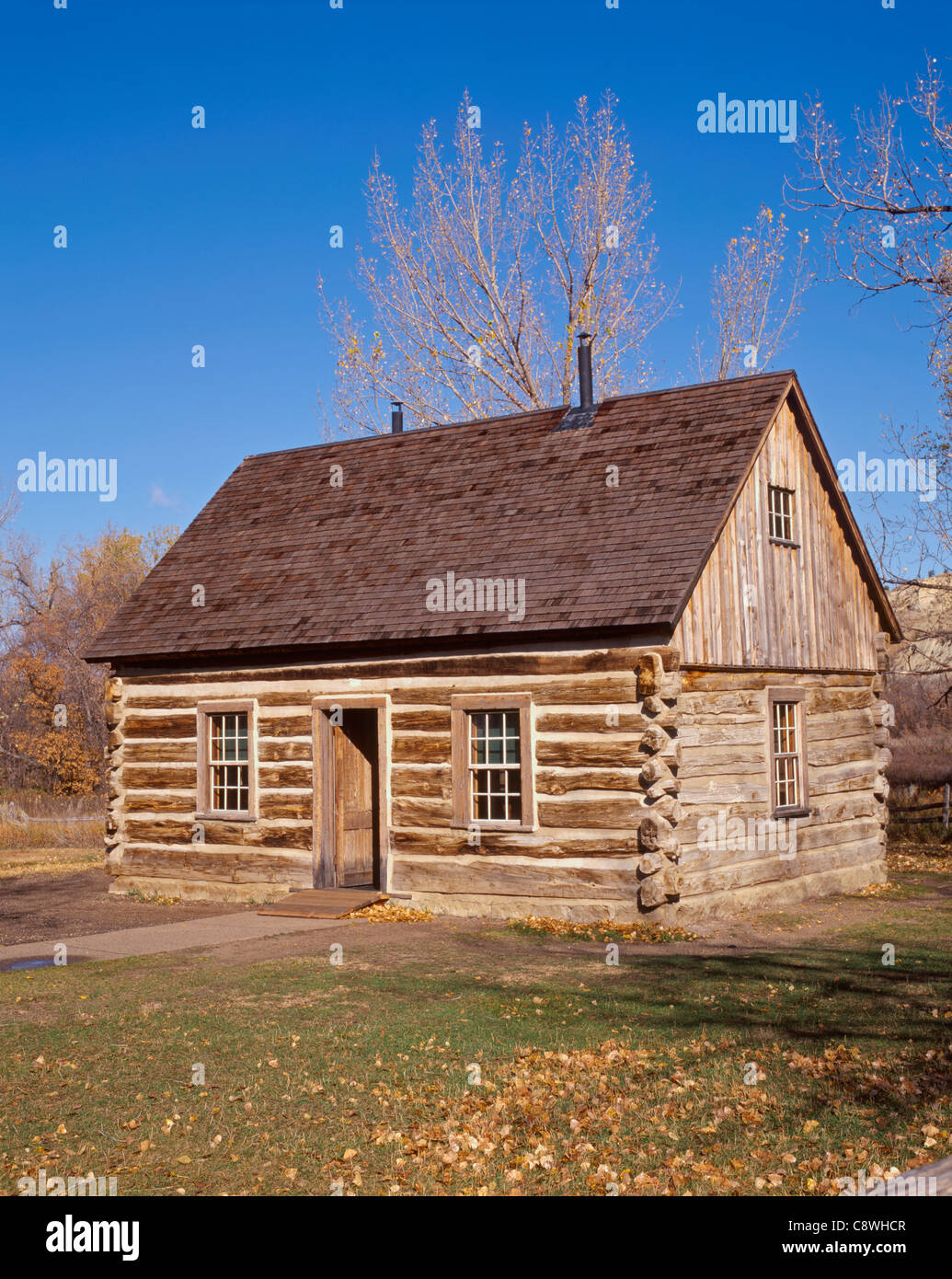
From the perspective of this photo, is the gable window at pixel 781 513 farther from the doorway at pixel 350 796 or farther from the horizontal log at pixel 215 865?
the horizontal log at pixel 215 865

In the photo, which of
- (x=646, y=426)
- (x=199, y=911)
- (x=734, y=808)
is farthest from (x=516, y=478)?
(x=199, y=911)

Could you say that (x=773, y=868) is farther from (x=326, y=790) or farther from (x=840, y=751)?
(x=326, y=790)

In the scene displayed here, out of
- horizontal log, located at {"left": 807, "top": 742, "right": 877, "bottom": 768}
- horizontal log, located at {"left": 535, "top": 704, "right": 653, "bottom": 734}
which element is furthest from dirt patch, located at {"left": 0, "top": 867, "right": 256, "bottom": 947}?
horizontal log, located at {"left": 807, "top": 742, "right": 877, "bottom": 768}

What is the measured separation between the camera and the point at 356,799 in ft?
58.3

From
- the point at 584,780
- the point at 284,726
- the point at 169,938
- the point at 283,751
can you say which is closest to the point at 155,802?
the point at 283,751

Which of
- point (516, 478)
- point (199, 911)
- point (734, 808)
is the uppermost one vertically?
point (516, 478)

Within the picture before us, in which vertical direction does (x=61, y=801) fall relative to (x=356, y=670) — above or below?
below

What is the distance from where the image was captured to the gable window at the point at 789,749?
1703 centimetres

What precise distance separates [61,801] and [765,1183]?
101ft

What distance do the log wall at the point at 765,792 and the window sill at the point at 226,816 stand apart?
6.51 m

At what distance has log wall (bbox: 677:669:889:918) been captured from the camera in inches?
588

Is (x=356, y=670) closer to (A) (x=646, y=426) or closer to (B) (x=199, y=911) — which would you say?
(B) (x=199, y=911)

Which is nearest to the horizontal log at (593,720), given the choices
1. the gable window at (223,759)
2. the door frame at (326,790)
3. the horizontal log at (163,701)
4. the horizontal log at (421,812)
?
the horizontal log at (421,812)
